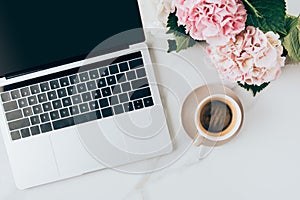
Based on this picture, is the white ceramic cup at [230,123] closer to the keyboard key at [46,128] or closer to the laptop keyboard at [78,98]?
the laptop keyboard at [78,98]

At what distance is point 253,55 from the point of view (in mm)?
668

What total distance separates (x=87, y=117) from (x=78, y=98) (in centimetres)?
3

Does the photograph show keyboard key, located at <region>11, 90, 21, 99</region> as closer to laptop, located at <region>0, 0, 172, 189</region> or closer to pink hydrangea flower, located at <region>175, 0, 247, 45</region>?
laptop, located at <region>0, 0, 172, 189</region>

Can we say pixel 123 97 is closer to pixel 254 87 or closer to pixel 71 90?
pixel 71 90

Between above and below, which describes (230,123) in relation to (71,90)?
below

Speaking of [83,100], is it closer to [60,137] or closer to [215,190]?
[60,137]

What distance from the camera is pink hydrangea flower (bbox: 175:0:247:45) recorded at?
25.2 inches

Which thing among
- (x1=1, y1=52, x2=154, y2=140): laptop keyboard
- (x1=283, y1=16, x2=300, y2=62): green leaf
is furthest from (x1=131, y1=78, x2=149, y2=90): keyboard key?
(x1=283, y1=16, x2=300, y2=62): green leaf

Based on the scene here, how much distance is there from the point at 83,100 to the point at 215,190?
10.2 inches

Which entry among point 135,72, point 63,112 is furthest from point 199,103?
point 63,112

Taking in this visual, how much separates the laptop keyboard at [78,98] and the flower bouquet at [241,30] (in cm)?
11

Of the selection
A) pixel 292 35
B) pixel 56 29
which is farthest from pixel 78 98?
pixel 292 35

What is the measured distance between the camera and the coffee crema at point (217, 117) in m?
0.76

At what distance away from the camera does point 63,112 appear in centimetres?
77
